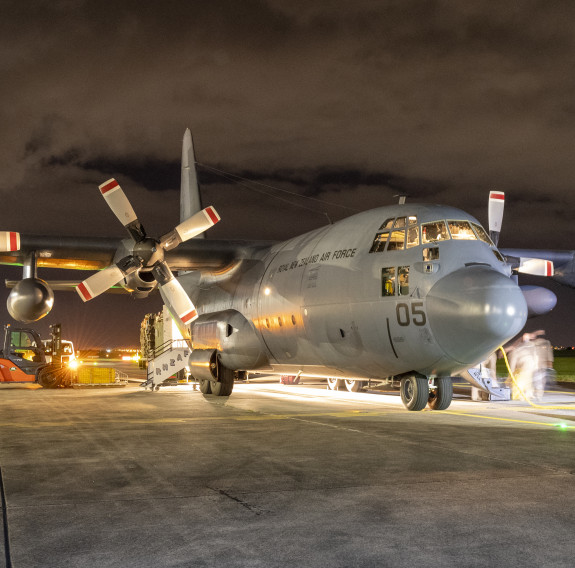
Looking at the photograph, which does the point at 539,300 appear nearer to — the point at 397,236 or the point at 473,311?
the point at 397,236

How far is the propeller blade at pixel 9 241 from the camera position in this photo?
1673 centimetres

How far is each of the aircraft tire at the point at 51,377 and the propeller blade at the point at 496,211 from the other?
17685mm

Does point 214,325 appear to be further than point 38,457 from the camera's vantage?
Yes

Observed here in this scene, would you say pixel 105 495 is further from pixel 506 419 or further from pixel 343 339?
pixel 506 419

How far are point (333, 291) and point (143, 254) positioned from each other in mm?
5422

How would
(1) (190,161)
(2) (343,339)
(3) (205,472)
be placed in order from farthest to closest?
1. (1) (190,161)
2. (2) (343,339)
3. (3) (205,472)

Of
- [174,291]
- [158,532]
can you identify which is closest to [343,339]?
[174,291]

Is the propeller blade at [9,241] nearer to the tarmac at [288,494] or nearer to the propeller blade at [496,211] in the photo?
the tarmac at [288,494]

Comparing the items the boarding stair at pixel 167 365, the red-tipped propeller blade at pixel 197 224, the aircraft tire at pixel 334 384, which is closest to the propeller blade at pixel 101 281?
the red-tipped propeller blade at pixel 197 224

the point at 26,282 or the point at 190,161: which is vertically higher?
the point at 190,161

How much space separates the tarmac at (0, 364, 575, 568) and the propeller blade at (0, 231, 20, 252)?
18.5ft

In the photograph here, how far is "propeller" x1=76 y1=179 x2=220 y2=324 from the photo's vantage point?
16.6 metres

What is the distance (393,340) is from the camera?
1218 centimetres

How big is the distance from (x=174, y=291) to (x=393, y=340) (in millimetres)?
6938
